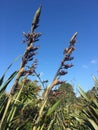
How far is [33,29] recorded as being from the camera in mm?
2867

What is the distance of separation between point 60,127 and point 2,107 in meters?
1.58

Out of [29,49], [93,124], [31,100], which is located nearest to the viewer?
[29,49]

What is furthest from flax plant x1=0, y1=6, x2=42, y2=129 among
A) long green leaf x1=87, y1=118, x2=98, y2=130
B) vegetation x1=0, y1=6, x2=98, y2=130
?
long green leaf x1=87, y1=118, x2=98, y2=130

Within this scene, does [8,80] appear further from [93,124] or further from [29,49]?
Answer: [93,124]

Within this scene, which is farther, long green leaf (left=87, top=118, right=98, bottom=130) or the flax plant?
long green leaf (left=87, top=118, right=98, bottom=130)

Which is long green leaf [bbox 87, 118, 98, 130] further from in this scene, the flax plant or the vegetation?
the flax plant

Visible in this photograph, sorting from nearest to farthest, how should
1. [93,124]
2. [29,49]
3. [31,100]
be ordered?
[29,49], [31,100], [93,124]

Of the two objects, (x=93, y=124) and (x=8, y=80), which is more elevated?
(x=8, y=80)

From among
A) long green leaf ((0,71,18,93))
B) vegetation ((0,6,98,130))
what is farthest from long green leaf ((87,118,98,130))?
long green leaf ((0,71,18,93))

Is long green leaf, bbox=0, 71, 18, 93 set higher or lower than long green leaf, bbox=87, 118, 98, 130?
higher

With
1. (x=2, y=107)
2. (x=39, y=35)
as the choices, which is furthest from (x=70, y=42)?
(x=2, y=107)

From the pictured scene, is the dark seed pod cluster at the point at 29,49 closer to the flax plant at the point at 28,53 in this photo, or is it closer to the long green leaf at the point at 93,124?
the flax plant at the point at 28,53

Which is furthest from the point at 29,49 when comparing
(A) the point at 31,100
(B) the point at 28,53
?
(A) the point at 31,100

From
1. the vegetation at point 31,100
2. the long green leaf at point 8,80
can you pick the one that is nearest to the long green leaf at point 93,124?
the vegetation at point 31,100
